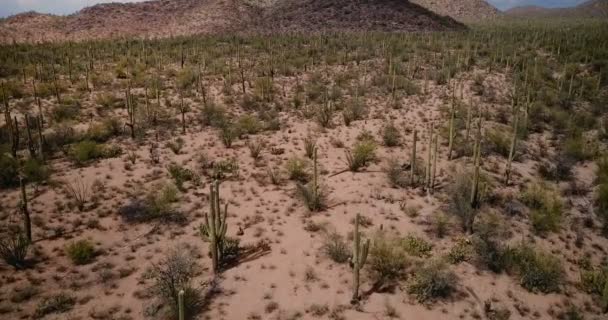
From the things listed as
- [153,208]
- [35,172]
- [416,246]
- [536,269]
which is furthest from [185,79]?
[536,269]

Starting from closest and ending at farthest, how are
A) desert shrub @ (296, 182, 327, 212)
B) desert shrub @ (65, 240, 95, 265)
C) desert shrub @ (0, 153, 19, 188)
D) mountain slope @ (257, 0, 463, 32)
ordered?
desert shrub @ (65, 240, 95, 265)
desert shrub @ (296, 182, 327, 212)
desert shrub @ (0, 153, 19, 188)
mountain slope @ (257, 0, 463, 32)

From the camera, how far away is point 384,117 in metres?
12.8

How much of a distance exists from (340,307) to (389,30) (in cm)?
3234

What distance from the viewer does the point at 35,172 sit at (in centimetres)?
871

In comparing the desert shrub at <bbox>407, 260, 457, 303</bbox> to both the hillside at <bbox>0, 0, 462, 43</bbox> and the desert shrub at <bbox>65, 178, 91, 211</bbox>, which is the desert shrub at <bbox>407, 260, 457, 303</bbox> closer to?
the desert shrub at <bbox>65, 178, 91, 211</bbox>

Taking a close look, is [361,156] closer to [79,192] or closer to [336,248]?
[336,248]

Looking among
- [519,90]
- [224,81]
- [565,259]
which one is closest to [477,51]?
[519,90]

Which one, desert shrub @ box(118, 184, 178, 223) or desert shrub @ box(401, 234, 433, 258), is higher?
desert shrub @ box(118, 184, 178, 223)

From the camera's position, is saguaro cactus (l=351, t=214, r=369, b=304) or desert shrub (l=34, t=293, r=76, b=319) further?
saguaro cactus (l=351, t=214, r=369, b=304)

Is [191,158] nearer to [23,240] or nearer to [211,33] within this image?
[23,240]

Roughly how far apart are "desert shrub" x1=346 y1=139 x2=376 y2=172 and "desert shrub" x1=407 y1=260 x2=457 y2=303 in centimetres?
378

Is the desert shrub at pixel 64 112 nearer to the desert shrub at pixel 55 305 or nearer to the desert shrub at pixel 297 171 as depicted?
the desert shrub at pixel 297 171

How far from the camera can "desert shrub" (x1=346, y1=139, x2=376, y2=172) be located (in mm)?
9828

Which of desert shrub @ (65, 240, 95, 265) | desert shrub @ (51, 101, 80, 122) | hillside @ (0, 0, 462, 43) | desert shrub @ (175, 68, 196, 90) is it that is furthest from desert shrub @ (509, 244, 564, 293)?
hillside @ (0, 0, 462, 43)
